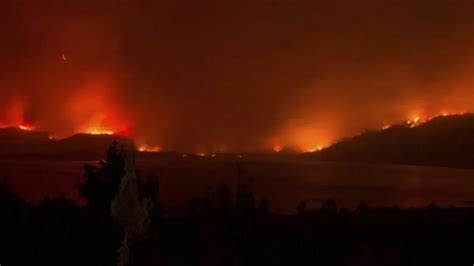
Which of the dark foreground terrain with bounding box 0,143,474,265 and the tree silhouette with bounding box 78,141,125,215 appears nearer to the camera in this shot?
the dark foreground terrain with bounding box 0,143,474,265

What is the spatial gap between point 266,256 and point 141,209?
433 cm

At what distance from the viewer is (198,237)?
61.2 ft

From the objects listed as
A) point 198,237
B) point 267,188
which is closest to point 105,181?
point 198,237

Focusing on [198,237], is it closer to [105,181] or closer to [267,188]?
[105,181]

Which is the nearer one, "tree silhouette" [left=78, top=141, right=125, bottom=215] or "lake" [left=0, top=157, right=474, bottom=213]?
"tree silhouette" [left=78, top=141, right=125, bottom=215]

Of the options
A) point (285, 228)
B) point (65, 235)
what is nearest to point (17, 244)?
point (65, 235)

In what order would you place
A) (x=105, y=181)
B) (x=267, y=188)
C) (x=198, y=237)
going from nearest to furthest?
(x=105, y=181) < (x=198, y=237) < (x=267, y=188)

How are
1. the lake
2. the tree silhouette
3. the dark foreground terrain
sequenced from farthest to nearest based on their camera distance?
the lake → the tree silhouette → the dark foreground terrain

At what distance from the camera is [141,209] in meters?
12.3

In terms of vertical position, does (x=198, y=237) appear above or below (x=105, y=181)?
below

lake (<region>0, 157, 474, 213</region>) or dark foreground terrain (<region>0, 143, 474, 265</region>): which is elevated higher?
lake (<region>0, 157, 474, 213</region>)

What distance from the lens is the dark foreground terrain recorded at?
15391 millimetres

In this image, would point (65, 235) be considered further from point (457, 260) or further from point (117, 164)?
point (457, 260)

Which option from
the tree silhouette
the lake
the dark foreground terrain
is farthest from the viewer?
the lake
